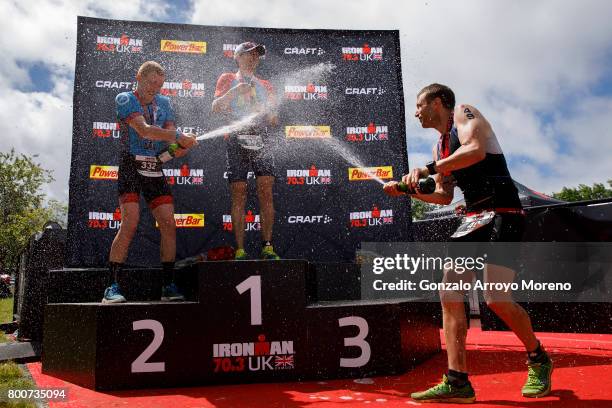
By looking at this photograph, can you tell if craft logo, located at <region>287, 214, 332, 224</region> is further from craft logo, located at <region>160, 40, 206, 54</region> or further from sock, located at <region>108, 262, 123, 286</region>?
sock, located at <region>108, 262, 123, 286</region>

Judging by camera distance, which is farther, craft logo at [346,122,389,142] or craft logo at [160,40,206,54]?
craft logo at [346,122,389,142]

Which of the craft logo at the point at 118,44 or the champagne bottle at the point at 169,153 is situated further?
the craft logo at the point at 118,44

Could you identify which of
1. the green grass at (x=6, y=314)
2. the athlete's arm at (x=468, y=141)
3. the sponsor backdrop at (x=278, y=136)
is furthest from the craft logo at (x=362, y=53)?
the green grass at (x=6, y=314)

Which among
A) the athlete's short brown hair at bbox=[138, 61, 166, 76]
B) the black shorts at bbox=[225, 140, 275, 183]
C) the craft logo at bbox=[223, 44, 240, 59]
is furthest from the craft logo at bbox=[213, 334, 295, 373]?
the craft logo at bbox=[223, 44, 240, 59]

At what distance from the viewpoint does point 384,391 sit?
3.40 meters

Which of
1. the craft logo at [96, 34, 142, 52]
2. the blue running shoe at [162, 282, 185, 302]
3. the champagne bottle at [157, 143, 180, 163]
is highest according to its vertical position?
the craft logo at [96, 34, 142, 52]

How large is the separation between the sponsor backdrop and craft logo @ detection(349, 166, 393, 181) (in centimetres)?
1

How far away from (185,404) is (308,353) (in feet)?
3.39

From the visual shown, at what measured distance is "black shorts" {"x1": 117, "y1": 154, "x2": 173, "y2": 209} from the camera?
4301 millimetres

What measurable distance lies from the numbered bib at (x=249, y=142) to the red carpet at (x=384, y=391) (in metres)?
2.57

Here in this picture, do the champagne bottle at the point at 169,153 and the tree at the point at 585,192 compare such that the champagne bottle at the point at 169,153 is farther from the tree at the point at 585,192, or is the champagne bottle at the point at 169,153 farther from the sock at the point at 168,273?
the tree at the point at 585,192

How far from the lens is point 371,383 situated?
3.66 metres

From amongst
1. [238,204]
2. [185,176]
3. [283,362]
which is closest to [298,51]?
[185,176]

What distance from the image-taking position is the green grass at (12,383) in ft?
10.2
